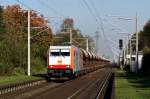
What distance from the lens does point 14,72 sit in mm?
60125

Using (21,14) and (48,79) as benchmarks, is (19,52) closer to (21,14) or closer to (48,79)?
(48,79)

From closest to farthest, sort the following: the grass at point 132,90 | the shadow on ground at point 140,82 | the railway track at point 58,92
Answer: the grass at point 132,90, the railway track at point 58,92, the shadow on ground at point 140,82

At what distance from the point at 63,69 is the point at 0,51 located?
10700mm

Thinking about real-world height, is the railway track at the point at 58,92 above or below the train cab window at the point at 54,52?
below

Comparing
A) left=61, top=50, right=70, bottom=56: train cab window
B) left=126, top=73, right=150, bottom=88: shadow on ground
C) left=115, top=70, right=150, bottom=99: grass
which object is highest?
left=61, top=50, right=70, bottom=56: train cab window

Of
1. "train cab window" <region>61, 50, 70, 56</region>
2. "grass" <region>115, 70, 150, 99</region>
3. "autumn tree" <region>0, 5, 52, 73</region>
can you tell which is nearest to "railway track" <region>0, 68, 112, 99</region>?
"grass" <region>115, 70, 150, 99</region>

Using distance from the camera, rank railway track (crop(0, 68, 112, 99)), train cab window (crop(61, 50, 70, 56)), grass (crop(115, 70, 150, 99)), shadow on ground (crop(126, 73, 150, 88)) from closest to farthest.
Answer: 1. grass (crop(115, 70, 150, 99))
2. railway track (crop(0, 68, 112, 99))
3. shadow on ground (crop(126, 73, 150, 88))
4. train cab window (crop(61, 50, 70, 56))

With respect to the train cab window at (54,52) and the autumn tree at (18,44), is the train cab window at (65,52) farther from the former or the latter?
the autumn tree at (18,44)

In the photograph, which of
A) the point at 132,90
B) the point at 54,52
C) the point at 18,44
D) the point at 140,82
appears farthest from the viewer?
the point at 18,44

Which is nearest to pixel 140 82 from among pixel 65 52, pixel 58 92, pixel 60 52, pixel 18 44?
pixel 65 52

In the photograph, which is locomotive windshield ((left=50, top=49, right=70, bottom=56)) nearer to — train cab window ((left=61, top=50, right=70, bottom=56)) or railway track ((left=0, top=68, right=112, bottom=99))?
train cab window ((left=61, top=50, right=70, bottom=56))

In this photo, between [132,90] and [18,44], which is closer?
[132,90]

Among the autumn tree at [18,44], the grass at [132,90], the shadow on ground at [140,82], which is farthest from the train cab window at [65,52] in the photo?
the autumn tree at [18,44]

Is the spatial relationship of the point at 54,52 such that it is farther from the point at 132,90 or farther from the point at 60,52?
the point at 132,90
